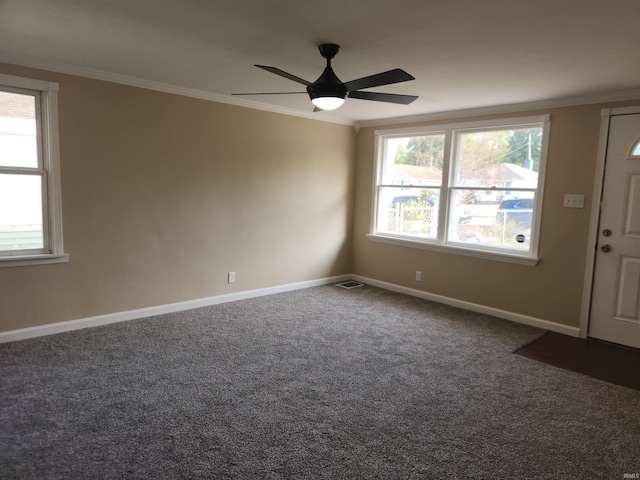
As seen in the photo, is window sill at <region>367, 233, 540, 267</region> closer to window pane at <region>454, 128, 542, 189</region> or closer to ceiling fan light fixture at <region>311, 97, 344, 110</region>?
window pane at <region>454, 128, 542, 189</region>

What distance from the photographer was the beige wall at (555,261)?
3977 millimetres

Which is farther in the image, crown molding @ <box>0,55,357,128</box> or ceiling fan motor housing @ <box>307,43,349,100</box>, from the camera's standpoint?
crown molding @ <box>0,55,357,128</box>

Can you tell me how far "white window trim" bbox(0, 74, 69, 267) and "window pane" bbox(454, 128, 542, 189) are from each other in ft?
13.9

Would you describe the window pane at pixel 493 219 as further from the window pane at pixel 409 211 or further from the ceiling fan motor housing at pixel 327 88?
the ceiling fan motor housing at pixel 327 88

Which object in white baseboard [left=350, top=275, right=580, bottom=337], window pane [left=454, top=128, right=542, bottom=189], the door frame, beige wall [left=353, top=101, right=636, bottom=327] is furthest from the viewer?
window pane [left=454, top=128, right=542, bottom=189]

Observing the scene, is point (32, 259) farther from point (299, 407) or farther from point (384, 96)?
point (384, 96)

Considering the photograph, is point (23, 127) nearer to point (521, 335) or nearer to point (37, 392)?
point (37, 392)

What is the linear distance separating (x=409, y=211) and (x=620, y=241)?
240 cm

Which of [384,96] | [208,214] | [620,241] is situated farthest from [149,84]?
[620,241]

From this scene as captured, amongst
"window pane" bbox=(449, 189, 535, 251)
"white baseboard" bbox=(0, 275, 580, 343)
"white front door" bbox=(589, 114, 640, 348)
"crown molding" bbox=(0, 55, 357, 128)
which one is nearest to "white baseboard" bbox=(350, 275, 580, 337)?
"white baseboard" bbox=(0, 275, 580, 343)

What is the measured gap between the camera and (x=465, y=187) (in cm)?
487

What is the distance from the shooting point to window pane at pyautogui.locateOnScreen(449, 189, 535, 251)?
4449 mm

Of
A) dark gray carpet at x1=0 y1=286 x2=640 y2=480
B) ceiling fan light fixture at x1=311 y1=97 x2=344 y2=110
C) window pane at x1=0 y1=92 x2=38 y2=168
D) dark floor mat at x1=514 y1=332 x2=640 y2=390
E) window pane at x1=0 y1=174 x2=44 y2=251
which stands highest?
ceiling fan light fixture at x1=311 y1=97 x2=344 y2=110

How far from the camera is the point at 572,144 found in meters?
4.03
